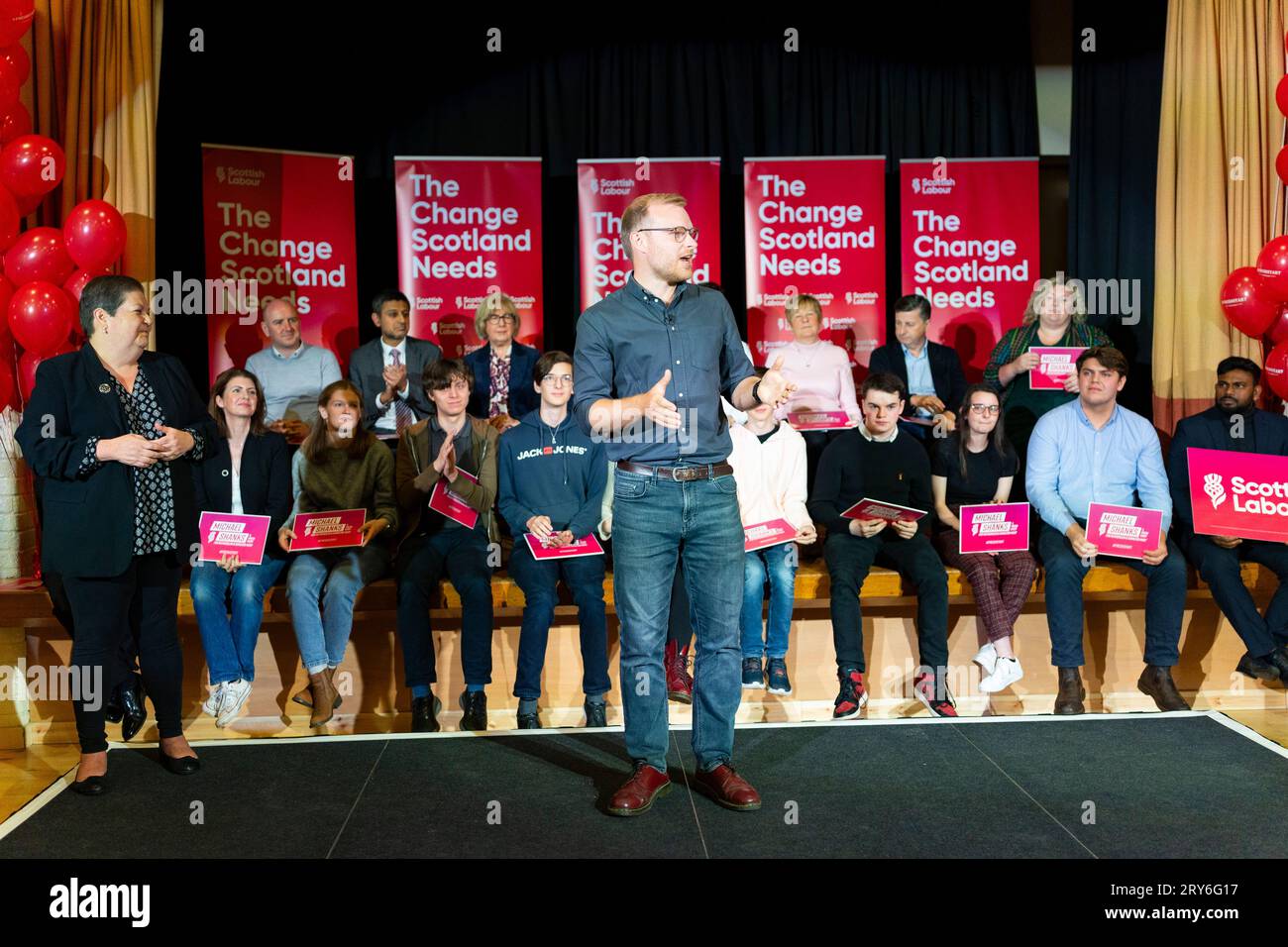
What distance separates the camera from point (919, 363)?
5.52 meters

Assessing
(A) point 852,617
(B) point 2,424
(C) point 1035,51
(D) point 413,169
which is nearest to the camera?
(A) point 852,617

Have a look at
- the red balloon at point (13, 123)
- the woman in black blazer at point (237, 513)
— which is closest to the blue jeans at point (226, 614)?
the woman in black blazer at point (237, 513)

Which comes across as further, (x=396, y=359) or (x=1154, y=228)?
(x=1154, y=228)

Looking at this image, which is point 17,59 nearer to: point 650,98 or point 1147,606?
point 650,98

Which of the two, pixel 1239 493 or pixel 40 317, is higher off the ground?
pixel 40 317

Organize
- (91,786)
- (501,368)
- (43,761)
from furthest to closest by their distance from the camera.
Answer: (501,368), (43,761), (91,786)

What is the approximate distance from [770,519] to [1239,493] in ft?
5.67

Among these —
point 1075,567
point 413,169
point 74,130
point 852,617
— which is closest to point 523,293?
point 413,169

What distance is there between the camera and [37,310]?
4414mm

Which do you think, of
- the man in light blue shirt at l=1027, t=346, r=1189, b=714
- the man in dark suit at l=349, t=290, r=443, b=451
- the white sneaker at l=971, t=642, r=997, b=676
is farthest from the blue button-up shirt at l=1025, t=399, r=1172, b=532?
the man in dark suit at l=349, t=290, r=443, b=451

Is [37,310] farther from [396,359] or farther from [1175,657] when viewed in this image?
[1175,657]

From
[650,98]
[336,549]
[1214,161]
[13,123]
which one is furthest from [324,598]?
[1214,161]

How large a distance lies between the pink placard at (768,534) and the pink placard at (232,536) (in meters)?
1.72
